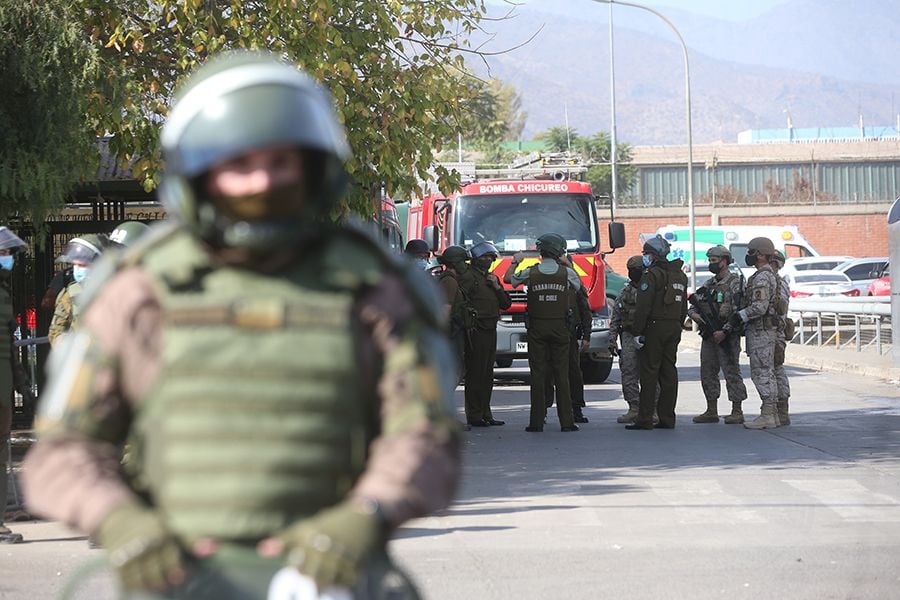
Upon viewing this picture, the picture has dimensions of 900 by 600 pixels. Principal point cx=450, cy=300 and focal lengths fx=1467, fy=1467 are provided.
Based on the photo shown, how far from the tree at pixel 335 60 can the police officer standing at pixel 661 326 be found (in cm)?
303

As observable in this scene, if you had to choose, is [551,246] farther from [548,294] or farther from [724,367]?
[724,367]

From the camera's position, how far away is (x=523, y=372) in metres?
23.3

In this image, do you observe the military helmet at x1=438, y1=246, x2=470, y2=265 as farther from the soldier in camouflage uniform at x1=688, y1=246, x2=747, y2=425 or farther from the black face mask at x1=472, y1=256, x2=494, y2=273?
the soldier in camouflage uniform at x1=688, y1=246, x2=747, y2=425

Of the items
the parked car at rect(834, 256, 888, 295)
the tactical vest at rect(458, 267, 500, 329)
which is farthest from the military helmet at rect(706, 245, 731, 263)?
the parked car at rect(834, 256, 888, 295)

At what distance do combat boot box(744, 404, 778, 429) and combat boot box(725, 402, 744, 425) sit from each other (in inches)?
17.9

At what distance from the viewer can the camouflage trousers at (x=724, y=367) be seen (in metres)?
14.9

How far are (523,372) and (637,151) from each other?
2110 inches

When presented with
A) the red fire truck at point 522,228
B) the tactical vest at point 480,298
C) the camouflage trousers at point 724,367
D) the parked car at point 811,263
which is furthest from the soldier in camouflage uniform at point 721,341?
the parked car at point 811,263

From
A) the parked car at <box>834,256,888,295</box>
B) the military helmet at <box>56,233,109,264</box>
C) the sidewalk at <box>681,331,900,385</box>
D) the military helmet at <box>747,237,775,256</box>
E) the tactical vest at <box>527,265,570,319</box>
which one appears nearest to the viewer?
the military helmet at <box>56,233,109,264</box>

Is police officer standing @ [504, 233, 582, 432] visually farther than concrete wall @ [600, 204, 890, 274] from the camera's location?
No

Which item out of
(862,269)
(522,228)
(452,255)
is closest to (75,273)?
(452,255)

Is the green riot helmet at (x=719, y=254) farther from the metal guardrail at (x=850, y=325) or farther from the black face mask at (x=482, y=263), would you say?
the metal guardrail at (x=850, y=325)

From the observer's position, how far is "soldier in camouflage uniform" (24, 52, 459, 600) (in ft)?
8.20

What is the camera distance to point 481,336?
15305 millimetres
